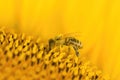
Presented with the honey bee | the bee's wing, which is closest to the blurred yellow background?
the bee's wing

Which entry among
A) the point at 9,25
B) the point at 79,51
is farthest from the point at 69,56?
the point at 9,25

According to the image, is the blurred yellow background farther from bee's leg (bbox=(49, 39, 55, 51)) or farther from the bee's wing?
bee's leg (bbox=(49, 39, 55, 51))

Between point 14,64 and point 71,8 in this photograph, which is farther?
point 71,8

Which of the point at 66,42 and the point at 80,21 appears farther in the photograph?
the point at 80,21

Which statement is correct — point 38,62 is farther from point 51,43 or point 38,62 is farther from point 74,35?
point 74,35

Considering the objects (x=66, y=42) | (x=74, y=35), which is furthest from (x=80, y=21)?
(x=66, y=42)

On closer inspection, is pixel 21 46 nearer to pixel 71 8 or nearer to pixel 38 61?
pixel 38 61

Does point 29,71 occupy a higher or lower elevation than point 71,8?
lower
